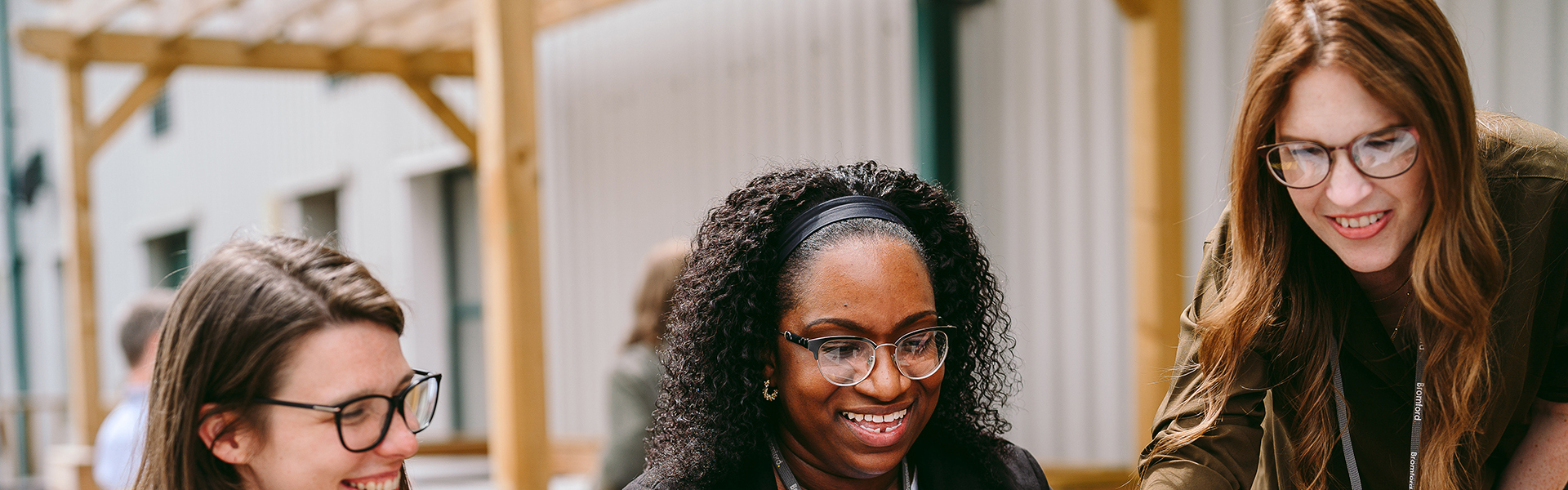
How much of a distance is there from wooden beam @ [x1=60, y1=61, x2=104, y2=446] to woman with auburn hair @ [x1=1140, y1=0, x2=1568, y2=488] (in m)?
6.54

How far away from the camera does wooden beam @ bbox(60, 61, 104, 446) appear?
268 inches

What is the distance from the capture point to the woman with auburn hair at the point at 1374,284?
1587 millimetres

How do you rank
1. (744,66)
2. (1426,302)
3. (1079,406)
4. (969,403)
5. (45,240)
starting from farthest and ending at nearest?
(45,240) → (744,66) → (1079,406) → (969,403) → (1426,302)

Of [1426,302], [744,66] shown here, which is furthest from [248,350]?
[744,66]

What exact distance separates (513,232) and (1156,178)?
7.54ft

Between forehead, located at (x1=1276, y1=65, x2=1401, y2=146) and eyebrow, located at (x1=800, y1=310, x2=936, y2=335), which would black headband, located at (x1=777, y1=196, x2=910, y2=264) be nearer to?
eyebrow, located at (x1=800, y1=310, x2=936, y2=335)

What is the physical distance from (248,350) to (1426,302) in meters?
1.64

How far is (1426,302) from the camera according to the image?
164 centimetres

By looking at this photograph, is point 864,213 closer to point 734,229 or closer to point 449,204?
point 734,229

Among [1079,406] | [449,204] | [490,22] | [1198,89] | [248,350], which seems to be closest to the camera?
[248,350]

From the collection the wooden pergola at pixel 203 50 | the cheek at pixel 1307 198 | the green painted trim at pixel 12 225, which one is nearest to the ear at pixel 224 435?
the cheek at pixel 1307 198

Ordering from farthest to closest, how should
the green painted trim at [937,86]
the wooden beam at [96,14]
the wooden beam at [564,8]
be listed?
the wooden beam at [564,8] → the wooden beam at [96,14] → the green painted trim at [937,86]

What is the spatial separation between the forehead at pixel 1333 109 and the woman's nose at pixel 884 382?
24.4 inches

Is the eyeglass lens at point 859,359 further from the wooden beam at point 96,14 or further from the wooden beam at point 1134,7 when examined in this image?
the wooden beam at point 96,14
